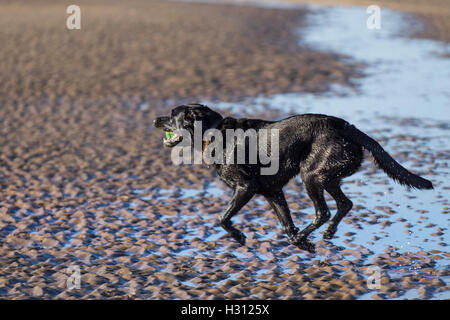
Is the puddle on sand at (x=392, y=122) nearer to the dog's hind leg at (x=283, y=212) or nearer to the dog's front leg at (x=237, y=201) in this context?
the dog's hind leg at (x=283, y=212)

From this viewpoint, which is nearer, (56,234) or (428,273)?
(428,273)

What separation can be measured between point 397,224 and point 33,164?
6248 millimetres

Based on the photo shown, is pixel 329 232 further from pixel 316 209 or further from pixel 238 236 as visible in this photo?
pixel 238 236

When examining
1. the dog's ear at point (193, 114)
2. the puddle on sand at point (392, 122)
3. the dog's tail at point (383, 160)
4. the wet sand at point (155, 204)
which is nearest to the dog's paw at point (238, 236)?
the wet sand at point (155, 204)

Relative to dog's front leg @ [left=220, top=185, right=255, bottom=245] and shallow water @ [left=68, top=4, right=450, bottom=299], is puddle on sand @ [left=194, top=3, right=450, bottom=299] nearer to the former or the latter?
shallow water @ [left=68, top=4, right=450, bottom=299]

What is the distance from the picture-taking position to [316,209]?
24.9 feet

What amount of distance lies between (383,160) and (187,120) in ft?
7.28

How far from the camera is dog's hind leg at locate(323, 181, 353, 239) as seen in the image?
7527 millimetres

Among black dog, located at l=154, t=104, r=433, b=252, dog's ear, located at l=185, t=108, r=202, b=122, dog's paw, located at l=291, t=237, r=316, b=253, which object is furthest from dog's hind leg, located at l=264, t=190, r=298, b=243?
dog's ear, located at l=185, t=108, r=202, b=122

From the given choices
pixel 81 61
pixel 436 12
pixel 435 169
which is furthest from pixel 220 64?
pixel 436 12

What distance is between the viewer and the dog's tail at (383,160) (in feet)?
24.2

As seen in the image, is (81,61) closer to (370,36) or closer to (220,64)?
(220,64)

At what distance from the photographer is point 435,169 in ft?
36.3
